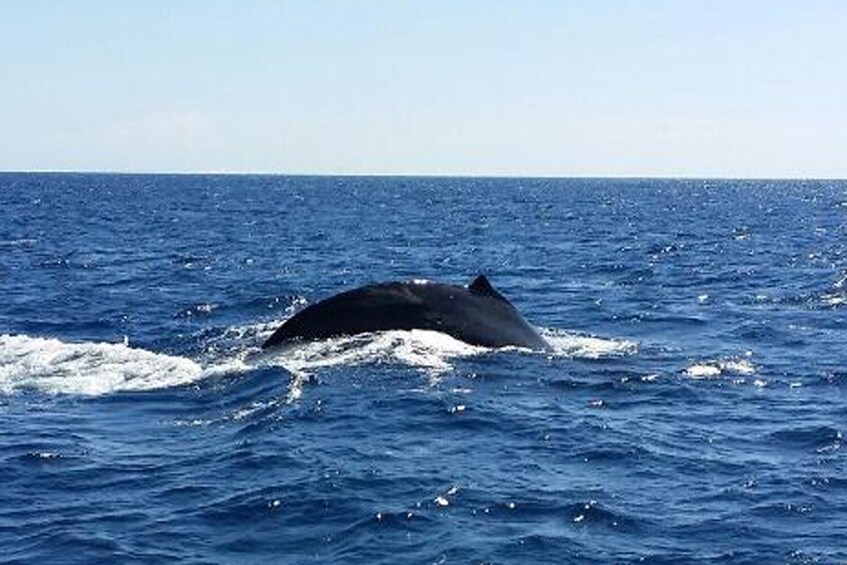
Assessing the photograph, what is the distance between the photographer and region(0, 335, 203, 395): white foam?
18.0 m

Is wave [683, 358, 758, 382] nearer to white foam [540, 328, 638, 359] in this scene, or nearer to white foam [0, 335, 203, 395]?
white foam [540, 328, 638, 359]

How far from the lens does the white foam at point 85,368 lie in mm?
18000

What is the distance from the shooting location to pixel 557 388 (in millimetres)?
17688

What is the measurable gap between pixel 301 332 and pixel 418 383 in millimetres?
3507

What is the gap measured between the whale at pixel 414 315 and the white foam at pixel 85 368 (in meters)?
2.03

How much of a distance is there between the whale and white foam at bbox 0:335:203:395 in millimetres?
2033

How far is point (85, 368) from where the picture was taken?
64.0 ft

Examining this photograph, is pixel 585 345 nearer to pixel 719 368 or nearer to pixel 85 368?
pixel 719 368

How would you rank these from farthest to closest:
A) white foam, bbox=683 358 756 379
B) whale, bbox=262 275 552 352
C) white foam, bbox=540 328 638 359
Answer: white foam, bbox=540 328 638 359 → whale, bbox=262 275 552 352 → white foam, bbox=683 358 756 379

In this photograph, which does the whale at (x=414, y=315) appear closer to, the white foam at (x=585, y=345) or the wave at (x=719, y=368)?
the white foam at (x=585, y=345)

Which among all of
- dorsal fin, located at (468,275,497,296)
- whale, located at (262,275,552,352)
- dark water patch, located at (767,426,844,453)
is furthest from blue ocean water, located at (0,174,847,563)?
dorsal fin, located at (468,275,497,296)

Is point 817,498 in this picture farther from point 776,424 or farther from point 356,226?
point 356,226

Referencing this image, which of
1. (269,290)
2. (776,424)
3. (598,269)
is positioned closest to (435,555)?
(776,424)

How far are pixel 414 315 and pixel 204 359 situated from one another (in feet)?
11.8
